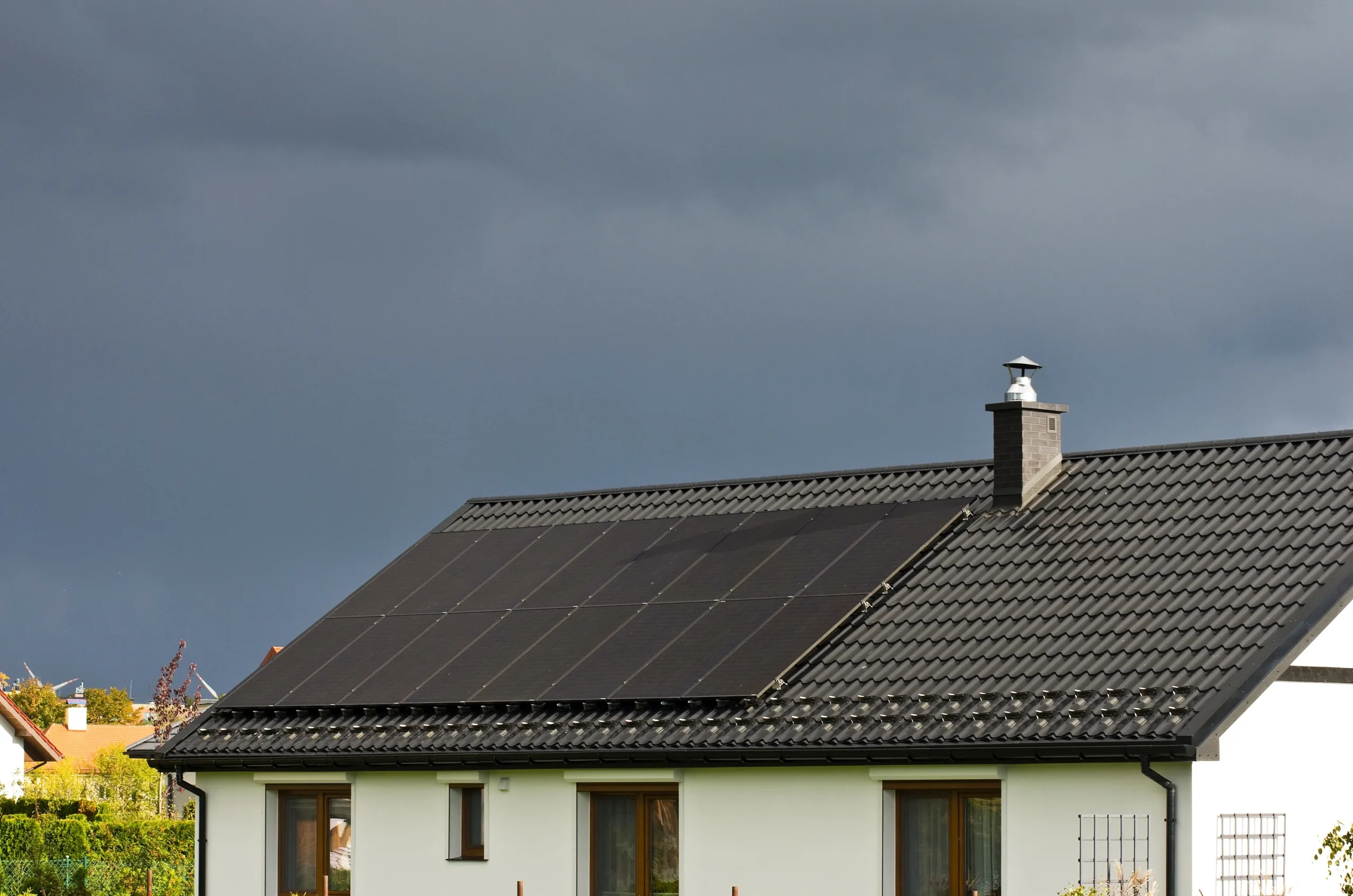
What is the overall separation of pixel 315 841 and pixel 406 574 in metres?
4.36

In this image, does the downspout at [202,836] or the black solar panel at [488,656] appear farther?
the downspout at [202,836]

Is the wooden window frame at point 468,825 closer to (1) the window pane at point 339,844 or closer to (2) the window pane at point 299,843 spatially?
(1) the window pane at point 339,844

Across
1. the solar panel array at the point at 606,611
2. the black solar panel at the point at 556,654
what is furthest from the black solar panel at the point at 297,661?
the black solar panel at the point at 556,654

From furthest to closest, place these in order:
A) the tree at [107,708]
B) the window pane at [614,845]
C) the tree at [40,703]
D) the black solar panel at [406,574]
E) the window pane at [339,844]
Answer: the tree at [107,708] → the tree at [40,703] → the black solar panel at [406,574] → the window pane at [339,844] → the window pane at [614,845]

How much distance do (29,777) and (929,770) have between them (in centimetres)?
4624

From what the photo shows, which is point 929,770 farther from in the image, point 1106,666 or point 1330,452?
point 1330,452

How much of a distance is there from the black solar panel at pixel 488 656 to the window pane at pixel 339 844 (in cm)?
178

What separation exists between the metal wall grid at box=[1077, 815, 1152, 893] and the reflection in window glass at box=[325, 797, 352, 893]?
9.36 meters

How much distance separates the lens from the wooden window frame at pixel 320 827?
22.2 metres

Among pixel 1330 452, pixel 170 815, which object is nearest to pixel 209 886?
pixel 1330 452

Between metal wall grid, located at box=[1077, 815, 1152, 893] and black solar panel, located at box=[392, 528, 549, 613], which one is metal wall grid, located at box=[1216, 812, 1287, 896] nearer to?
metal wall grid, located at box=[1077, 815, 1152, 893]

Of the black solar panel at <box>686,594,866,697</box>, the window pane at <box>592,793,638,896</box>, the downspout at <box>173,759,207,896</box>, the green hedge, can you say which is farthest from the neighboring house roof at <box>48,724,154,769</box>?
the black solar panel at <box>686,594,866,697</box>

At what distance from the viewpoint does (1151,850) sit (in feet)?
52.3

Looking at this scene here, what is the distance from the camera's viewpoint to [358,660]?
23250 mm
